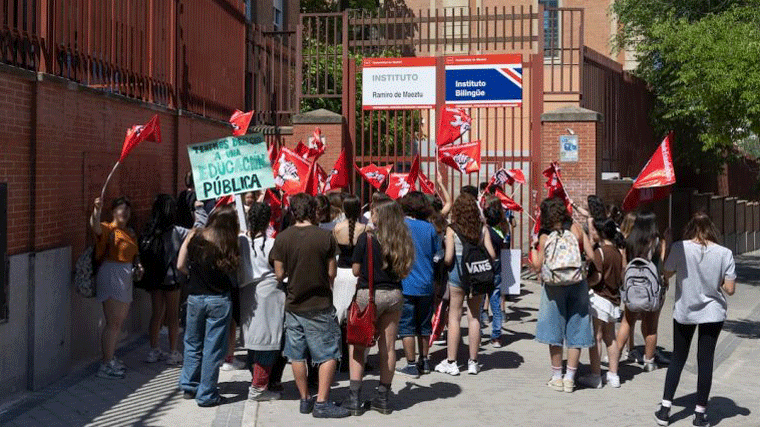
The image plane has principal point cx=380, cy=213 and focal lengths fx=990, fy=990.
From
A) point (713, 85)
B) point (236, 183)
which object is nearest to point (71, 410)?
point (236, 183)

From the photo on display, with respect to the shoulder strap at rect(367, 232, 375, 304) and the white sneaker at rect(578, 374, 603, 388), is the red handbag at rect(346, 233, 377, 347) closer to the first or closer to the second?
the shoulder strap at rect(367, 232, 375, 304)

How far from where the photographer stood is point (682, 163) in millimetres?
26578

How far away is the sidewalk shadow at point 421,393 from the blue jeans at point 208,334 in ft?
5.10

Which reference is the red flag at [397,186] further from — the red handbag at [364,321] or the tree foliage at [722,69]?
the red handbag at [364,321]

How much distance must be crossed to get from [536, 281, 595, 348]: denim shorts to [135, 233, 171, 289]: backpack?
12.2 feet

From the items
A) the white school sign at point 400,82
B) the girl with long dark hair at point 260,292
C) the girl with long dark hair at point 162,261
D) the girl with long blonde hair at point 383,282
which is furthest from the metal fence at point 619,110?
the girl with long dark hair at point 260,292

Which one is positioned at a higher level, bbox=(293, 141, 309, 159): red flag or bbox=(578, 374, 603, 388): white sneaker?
bbox=(293, 141, 309, 159): red flag

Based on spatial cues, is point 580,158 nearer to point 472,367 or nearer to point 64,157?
point 472,367

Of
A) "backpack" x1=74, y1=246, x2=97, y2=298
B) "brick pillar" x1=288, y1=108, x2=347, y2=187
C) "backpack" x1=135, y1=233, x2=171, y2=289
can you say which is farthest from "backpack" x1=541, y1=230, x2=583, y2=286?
"brick pillar" x1=288, y1=108, x2=347, y2=187

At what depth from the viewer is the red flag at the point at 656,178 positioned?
29.7ft

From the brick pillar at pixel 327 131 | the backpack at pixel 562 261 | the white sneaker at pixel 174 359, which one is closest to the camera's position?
the backpack at pixel 562 261

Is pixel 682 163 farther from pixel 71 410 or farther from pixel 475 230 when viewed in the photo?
pixel 71 410

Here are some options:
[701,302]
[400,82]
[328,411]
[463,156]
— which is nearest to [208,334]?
[328,411]

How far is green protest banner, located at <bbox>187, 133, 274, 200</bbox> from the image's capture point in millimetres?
8422
